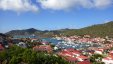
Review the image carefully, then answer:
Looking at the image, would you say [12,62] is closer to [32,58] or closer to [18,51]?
[32,58]

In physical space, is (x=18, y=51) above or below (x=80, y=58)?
above

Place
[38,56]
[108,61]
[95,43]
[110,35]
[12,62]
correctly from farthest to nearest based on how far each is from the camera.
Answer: [110,35] → [95,43] → [108,61] → [38,56] → [12,62]

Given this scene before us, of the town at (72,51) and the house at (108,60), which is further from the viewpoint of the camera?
the house at (108,60)

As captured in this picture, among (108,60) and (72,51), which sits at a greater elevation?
(72,51)

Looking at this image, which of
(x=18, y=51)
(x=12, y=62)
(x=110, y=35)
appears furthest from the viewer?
(x=110, y=35)

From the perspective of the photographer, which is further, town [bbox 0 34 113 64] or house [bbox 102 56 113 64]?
house [bbox 102 56 113 64]

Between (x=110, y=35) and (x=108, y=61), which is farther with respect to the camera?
(x=110, y=35)

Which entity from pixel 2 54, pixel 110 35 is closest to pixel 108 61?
pixel 2 54

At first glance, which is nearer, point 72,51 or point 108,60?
→ point 108,60

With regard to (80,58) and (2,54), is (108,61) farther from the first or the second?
(2,54)
